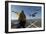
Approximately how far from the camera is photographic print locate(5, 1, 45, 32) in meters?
1.88

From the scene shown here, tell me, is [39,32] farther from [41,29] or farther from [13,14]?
[13,14]

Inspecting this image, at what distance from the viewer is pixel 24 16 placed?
1942 mm

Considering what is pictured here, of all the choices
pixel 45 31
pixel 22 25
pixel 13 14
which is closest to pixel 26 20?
pixel 22 25

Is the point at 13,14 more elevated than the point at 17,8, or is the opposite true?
the point at 17,8

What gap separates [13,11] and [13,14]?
6 cm

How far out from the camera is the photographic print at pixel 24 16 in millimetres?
1875

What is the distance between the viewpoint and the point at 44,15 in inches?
80.0

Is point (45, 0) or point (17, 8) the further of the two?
point (45, 0)

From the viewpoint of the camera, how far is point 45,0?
6.72 feet
